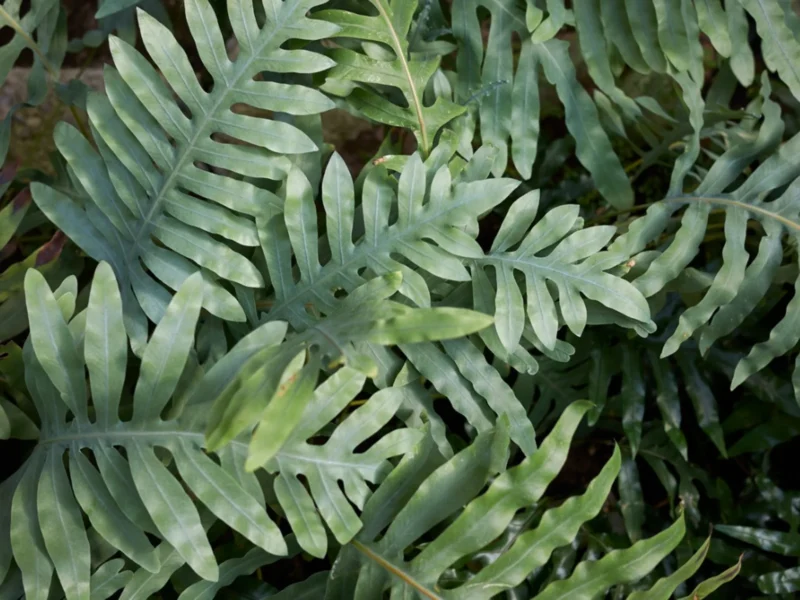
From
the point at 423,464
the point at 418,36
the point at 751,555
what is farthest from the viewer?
the point at 751,555

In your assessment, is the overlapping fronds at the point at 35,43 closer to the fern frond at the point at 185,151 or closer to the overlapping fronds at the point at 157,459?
the fern frond at the point at 185,151

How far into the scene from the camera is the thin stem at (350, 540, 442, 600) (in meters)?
0.77

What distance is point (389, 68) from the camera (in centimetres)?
101

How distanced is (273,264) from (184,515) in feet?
1.15

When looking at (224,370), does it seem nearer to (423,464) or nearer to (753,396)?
(423,464)

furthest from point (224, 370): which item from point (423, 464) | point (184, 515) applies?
point (423, 464)

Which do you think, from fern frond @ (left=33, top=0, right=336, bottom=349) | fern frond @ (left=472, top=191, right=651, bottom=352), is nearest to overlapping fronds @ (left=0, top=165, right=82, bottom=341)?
fern frond @ (left=33, top=0, right=336, bottom=349)

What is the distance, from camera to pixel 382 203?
91 cm

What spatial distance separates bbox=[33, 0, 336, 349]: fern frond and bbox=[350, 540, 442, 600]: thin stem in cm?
34

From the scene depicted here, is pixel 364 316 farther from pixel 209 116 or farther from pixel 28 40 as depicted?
pixel 28 40

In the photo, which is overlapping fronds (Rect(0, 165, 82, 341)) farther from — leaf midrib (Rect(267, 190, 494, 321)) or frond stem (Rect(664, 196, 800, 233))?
frond stem (Rect(664, 196, 800, 233))

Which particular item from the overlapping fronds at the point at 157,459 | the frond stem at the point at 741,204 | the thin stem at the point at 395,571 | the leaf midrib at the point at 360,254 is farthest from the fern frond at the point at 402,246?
the frond stem at the point at 741,204

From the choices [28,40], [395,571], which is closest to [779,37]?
[395,571]

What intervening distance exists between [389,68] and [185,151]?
0.35 metres
